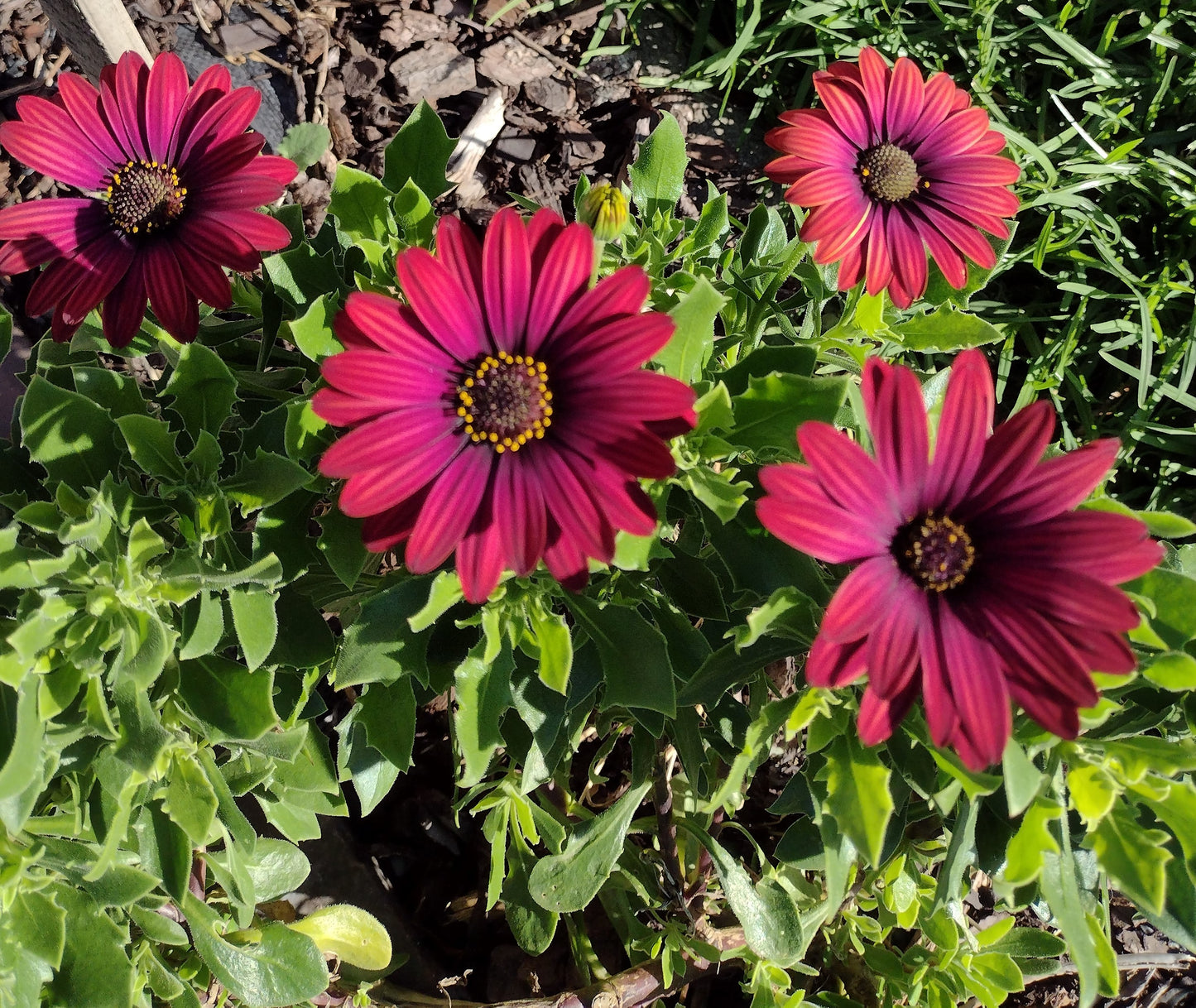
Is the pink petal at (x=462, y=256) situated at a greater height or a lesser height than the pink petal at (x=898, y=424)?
lesser

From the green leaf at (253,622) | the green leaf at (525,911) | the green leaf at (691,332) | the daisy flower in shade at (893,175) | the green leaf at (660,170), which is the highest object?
the daisy flower in shade at (893,175)

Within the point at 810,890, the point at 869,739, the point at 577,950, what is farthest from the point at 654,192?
the point at 577,950

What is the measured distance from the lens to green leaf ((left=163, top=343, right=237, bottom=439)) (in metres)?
1.60

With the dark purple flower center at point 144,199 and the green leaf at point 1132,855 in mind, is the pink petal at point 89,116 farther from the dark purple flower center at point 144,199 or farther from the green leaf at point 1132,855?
the green leaf at point 1132,855

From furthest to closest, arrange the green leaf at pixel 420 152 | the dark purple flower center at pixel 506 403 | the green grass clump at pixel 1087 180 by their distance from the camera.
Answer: the green grass clump at pixel 1087 180
the green leaf at pixel 420 152
the dark purple flower center at pixel 506 403

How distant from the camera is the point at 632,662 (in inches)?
61.9

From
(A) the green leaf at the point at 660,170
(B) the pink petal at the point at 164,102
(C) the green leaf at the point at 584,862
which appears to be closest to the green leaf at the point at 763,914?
(C) the green leaf at the point at 584,862

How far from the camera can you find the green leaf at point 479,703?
1.59 metres

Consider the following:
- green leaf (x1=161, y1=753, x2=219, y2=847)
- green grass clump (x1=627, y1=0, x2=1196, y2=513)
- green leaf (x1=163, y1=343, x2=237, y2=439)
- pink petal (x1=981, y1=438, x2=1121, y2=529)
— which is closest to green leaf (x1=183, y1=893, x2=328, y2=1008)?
green leaf (x1=161, y1=753, x2=219, y2=847)

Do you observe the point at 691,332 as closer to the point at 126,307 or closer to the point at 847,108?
the point at 847,108

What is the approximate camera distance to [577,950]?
2309 millimetres

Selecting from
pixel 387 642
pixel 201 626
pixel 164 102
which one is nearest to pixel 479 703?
pixel 387 642

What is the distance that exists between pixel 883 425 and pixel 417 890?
6.68 ft

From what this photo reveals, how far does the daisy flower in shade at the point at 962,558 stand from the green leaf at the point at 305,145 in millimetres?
1262
